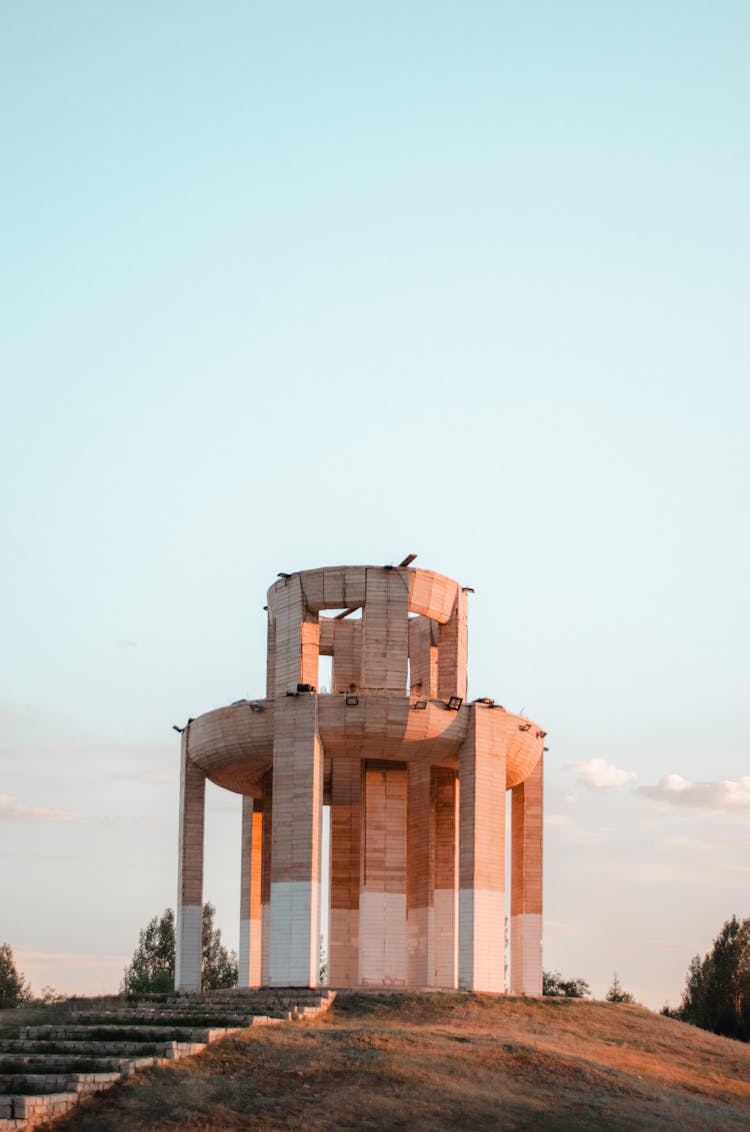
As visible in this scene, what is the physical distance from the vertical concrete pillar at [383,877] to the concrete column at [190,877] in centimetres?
564

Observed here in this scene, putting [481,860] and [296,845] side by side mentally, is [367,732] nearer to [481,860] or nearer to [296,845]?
[296,845]

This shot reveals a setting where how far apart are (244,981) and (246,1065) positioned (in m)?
20.0

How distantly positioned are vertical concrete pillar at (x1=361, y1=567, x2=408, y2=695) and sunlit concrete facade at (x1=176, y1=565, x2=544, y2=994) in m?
0.05

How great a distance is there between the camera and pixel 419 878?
51.2m

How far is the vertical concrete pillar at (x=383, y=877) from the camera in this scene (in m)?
49.2

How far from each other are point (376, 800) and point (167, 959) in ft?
104

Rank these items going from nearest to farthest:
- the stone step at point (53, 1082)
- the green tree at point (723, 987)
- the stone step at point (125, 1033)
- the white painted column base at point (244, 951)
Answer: the stone step at point (53, 1082) → the stone step at point (125, 1033) → the white painted column base at point (244, 951) → the green tree at point (723, 987)

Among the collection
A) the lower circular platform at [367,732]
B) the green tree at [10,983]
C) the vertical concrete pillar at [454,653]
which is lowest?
the green tree at [10,983]

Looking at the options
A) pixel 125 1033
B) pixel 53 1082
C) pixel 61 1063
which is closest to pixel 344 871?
pixel 125 1033

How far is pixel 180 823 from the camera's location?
2025 inches

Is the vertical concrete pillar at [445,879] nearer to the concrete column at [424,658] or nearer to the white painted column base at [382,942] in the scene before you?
the white painted column base at [382,942]

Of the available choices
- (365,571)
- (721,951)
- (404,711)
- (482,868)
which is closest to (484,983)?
(482,868)

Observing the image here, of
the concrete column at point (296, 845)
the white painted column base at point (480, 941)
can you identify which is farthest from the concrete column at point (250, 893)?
the white painted column base at point (480, 941)

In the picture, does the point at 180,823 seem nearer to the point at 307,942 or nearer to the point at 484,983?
the point at 307,942
